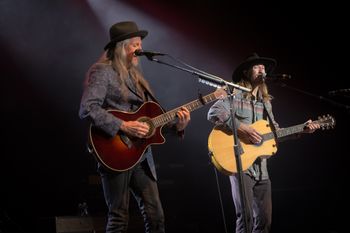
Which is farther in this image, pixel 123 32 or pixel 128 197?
pixel 123 32

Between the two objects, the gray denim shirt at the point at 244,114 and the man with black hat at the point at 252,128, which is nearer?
the man with black hat at the point at 252,128

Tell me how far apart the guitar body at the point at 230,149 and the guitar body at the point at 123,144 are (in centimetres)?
106

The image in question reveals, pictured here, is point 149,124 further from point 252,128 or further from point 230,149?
point 252,128

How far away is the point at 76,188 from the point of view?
668 cm

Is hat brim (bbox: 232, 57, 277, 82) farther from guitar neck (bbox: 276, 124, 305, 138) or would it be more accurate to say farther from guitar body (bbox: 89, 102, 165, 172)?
guitar body (bbox: 89, 102, 165, 172)

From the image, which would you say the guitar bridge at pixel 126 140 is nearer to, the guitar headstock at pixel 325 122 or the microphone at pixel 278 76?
the microphone at pixel 278 76

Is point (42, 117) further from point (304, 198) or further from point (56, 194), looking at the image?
point (304, 198)

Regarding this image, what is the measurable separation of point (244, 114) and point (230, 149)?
44 centimetres

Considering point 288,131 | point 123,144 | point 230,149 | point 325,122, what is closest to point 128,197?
point 123,144

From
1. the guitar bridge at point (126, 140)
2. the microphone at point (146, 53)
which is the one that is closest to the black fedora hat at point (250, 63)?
the microphone at point (146, 53)

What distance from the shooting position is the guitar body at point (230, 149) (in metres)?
4.36

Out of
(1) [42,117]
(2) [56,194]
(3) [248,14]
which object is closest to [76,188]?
(2) [56,194]

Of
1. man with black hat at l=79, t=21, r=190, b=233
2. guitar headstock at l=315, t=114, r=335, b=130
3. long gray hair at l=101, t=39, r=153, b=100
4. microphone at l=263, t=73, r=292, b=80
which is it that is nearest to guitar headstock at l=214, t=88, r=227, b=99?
man with black hat at l=79, t=21, r=190, b=233

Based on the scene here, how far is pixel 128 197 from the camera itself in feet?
10.6
